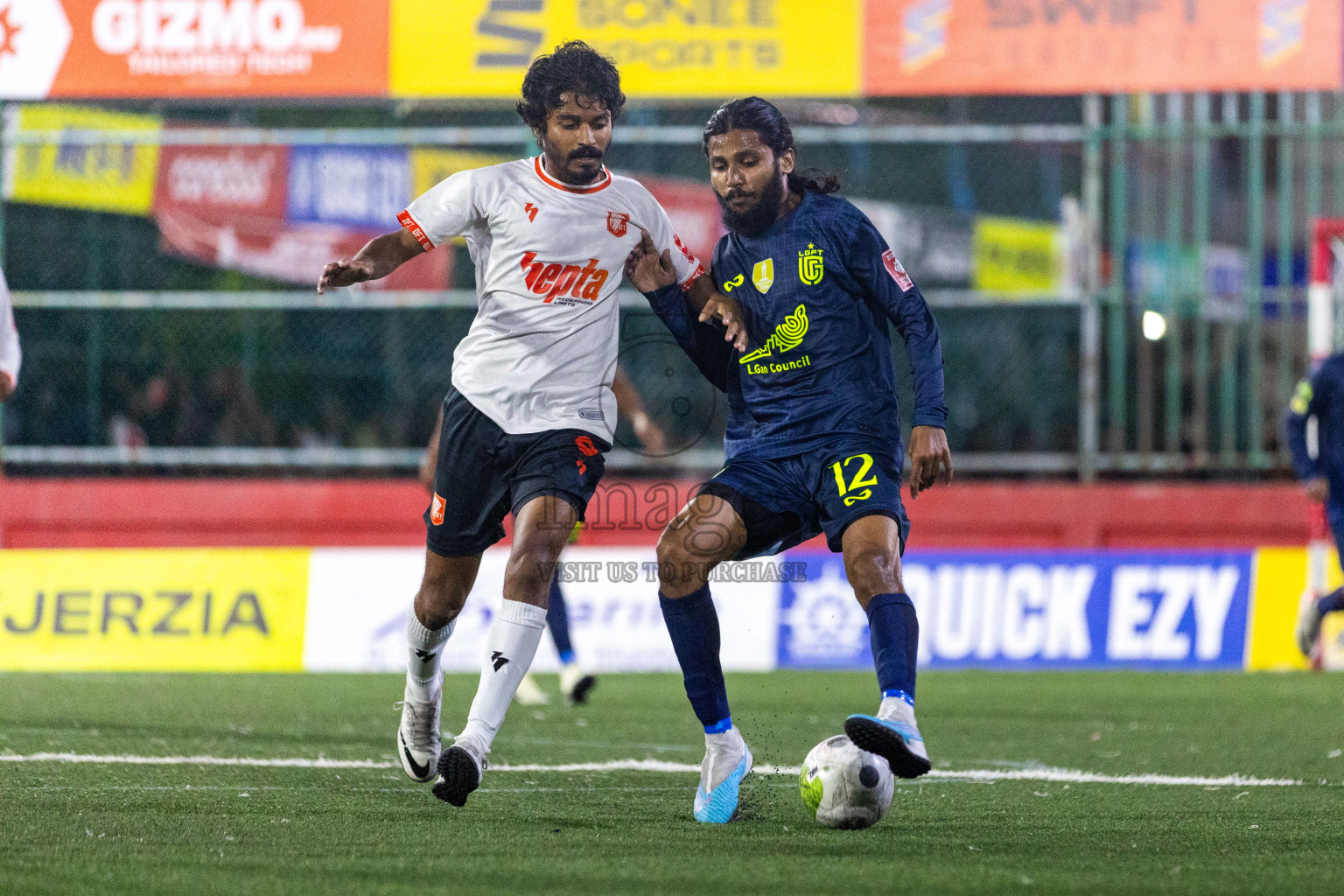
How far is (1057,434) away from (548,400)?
11.5m

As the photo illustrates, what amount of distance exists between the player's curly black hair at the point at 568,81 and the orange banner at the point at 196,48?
23.4 ft

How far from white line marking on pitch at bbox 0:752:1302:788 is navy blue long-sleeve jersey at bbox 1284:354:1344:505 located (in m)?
4.85

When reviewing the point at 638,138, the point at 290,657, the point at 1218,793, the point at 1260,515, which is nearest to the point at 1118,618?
the point at 1260,515

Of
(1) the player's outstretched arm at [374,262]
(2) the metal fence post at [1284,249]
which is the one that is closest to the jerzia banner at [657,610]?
(2) the metal fence post at [1284,249]

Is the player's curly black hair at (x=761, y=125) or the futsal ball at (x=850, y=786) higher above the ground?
the player's curly black hair at (x=761, y=125)

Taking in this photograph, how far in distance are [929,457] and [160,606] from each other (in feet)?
25.4

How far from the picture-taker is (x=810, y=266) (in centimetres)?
510

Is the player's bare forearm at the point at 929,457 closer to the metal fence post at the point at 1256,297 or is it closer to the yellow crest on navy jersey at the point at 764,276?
the yellow crest on navy jersey at the point at 764,276

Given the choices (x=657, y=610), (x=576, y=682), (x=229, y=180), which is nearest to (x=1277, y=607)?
(x=657, y=610)

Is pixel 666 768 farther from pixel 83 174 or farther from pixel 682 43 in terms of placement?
pixel 83 174

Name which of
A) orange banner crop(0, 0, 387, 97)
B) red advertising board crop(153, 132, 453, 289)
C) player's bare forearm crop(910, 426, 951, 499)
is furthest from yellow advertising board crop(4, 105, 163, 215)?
player's bare forearm crop(910, 426, 951, 499)

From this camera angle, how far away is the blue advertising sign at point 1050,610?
11375 mm

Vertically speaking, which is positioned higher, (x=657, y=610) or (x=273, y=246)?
(x=273, y=246)

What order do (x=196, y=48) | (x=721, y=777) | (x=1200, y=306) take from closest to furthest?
(x=721, y=777) < (x=1200, y=306) < (x=196, y=48)
